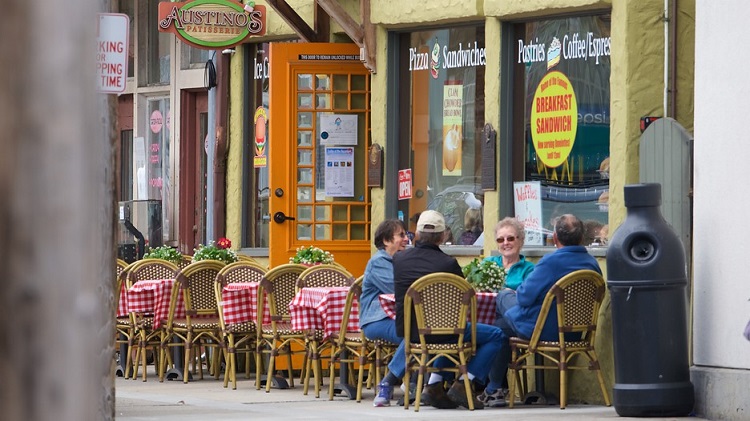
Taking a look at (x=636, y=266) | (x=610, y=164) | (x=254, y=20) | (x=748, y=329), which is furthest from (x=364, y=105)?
(x=748, y=329)

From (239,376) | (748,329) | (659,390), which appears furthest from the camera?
(239,376)

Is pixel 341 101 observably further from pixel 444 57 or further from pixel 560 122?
pixel 560 122

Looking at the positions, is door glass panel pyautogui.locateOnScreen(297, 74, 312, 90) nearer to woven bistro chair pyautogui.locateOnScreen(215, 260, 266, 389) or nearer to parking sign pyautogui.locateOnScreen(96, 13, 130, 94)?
woven bistro chair pyautogui.locateOnScreen(215, 260, 266, 389)

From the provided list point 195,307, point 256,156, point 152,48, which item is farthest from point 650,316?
point 152,48

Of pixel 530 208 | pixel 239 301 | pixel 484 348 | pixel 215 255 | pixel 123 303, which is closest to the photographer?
pixel 484 348

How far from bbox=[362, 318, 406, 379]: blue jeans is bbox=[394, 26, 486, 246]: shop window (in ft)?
6.06

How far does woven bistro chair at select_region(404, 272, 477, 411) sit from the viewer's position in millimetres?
10242

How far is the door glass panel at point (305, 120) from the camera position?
1393 centimetres

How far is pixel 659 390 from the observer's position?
942 cm

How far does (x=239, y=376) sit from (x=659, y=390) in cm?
540

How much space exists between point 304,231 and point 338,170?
633mm

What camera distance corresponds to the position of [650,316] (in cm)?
948

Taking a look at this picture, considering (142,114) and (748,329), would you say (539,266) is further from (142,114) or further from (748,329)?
(142,114)

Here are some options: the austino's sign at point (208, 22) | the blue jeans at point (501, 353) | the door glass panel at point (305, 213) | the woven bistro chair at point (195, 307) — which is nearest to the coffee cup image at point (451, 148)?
the door glass panel at point (305, 213)
